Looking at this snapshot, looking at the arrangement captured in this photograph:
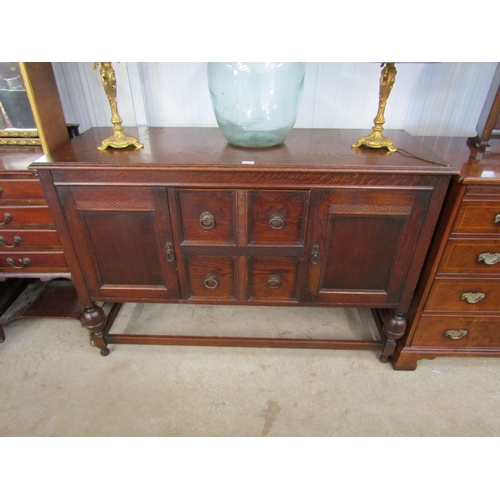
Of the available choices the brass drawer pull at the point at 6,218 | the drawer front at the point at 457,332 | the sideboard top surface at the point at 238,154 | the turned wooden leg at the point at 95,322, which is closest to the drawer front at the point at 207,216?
the sideboard top surface at the point at 238,154

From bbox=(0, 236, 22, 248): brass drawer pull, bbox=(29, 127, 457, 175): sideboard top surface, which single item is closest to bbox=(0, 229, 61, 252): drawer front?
bbox=(0, 236, 22, 248): brass drawer pull

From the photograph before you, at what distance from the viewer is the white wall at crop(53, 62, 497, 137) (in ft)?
4.93

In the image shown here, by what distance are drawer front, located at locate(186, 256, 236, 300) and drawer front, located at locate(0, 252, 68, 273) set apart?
609 millimetres

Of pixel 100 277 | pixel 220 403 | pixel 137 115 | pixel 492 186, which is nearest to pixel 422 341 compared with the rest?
pixel 492 186

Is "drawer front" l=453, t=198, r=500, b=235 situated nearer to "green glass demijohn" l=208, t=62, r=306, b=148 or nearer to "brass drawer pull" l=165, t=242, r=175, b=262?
"green glass demijohn" l=208, t=62, r=306, b=148

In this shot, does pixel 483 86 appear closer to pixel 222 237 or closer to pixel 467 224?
pixel 467 224

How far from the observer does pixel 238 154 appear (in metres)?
1.22

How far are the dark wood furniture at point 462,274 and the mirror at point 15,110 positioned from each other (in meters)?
1.69

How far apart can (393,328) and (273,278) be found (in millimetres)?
569

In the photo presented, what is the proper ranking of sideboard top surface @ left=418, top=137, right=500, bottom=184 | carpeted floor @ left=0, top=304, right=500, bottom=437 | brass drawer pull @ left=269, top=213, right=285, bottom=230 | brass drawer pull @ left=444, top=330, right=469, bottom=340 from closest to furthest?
sideboard top surface @ left=418, top=137, right=500, bottom=184 → brass drawer pull @ left=269, top=213, right=285, bottom=230 → carpeted floor @ left=0, top=304, right=500, bottom=437 → brass drawer pull @ left=444, top=330, right=469, bottom=340

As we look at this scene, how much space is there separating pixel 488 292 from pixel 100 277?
1.56 metres

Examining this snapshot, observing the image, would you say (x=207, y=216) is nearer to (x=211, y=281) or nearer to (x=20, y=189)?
(x=211, y=281)

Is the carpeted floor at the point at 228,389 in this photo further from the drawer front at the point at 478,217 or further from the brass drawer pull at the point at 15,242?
the drawer front at the point at 478,217

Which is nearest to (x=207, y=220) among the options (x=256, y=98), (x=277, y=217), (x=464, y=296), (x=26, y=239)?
(x=277, y=217)
